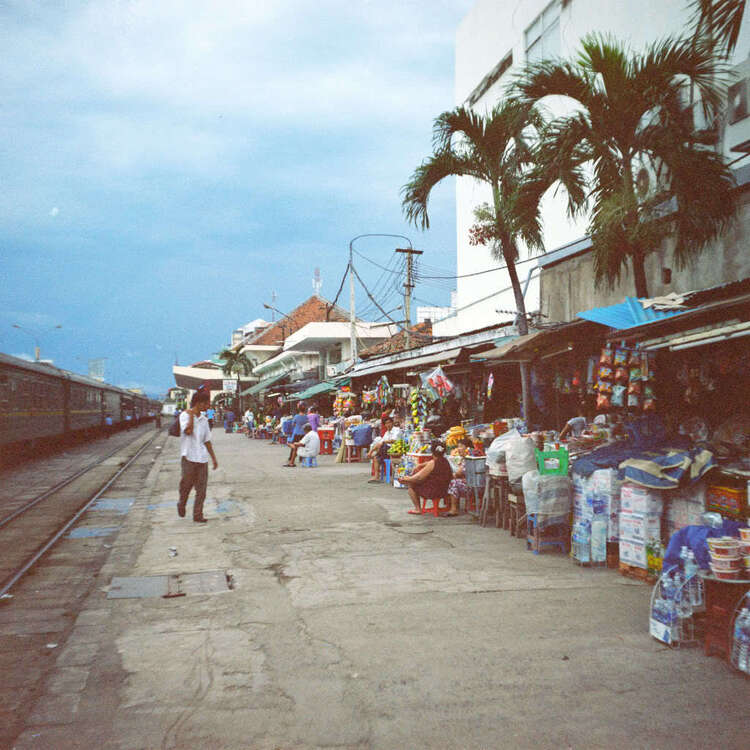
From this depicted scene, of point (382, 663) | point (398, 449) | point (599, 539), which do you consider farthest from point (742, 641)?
point (398, 449)

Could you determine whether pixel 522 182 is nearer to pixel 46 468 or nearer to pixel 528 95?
pixel 528 95

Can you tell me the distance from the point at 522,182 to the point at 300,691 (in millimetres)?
8739

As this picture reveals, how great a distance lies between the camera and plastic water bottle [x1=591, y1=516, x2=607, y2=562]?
7.06m

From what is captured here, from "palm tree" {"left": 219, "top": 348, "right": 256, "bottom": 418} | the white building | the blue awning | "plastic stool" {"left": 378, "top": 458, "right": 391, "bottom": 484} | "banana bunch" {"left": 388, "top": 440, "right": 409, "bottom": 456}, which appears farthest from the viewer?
"palm tree" {"left": 219, "top": 348, "right": 256, "bottom": 418}

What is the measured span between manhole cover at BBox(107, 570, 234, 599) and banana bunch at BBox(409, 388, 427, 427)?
8.81m

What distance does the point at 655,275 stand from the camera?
484 inches

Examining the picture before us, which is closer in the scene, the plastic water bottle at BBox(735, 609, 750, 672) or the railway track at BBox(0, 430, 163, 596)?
the plastic water bottle at BBox(735, 609, 750, 672)

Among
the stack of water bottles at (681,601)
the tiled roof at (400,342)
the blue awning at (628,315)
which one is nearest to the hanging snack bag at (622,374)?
the blue awning at (628,315)

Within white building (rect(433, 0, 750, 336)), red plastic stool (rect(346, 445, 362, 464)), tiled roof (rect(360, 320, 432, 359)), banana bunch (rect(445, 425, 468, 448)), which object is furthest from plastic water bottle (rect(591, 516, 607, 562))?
tiled roof (rect(360, 320, 432, 359))

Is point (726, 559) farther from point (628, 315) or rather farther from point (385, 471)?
point (385, 471)

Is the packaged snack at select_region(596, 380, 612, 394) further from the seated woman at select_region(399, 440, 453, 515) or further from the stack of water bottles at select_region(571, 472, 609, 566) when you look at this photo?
the seated woman at select_region(399, 440, 453, 515)

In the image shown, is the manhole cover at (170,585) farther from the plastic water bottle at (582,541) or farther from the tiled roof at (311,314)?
the tiled roof at (311,314)

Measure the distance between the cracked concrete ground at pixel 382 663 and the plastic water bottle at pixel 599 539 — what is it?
265 millimetres

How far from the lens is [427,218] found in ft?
38.6
